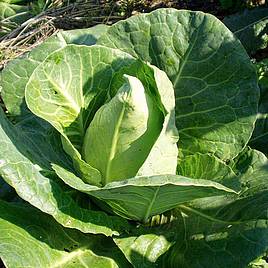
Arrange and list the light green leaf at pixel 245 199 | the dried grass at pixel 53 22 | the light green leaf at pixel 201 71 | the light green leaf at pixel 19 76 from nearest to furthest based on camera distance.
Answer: the light green leaf at pixel 245 199, the light green leaf at pixel 201 71, the light green leaf at pixel 19 76, the dried grass at pixel 53 22

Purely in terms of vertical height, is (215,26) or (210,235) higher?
(215,26)

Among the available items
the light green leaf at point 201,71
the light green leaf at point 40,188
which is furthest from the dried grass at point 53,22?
the light green leaf at point 40,188

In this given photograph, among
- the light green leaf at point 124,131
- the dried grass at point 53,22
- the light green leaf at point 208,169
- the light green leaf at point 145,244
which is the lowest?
the light green leaf at point 145,244

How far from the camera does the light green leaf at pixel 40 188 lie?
190 centimetres

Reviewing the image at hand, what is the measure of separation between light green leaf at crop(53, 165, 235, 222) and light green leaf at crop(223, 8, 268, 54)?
6.29ft

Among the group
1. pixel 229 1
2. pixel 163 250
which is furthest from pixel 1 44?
pixel 163 250

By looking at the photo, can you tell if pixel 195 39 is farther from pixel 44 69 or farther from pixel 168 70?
pixel 44 69

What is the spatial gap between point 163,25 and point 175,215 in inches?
28.7

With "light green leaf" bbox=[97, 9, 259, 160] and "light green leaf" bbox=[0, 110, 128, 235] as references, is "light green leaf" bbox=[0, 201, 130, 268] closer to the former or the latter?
"light green leaf" bbox=[0, 110, 128, 235]

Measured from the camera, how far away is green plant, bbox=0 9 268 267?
6.42 ft

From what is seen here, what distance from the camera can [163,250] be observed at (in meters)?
2.18

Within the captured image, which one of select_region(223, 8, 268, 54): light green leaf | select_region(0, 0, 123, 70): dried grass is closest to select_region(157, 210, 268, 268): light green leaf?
select_region(223, 8, 268, 54): light green leaf

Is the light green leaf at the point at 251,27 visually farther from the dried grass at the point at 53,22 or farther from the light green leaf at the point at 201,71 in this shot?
the light green leaf at the point at 201,71

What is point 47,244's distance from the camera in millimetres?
2045
